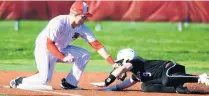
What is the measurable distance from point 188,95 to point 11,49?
9944 millimetres

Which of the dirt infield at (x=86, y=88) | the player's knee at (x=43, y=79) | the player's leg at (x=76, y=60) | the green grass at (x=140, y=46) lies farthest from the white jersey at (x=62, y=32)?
the green grass at (x=140, y=46)

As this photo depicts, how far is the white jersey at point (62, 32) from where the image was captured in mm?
10812

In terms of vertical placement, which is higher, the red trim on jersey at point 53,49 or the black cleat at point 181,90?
the red trim on jersey at point 53,49

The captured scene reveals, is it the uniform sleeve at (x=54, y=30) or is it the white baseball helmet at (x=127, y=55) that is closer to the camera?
the uniform sleeve at (x=54, y=30)

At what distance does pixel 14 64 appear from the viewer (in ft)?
53.5

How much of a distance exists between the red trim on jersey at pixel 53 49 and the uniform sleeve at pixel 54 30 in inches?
2.4

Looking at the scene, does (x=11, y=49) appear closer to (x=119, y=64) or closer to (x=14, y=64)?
(x=14, y=64)

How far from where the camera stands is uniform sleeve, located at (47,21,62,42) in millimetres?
10758

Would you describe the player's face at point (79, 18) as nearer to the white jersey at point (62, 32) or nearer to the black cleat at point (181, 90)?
the white jersey at point (62, 32)

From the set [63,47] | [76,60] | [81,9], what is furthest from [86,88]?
[81,9]

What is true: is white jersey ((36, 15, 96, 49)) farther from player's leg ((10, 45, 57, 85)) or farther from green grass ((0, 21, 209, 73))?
green grass ((0, 21, 209, 73))

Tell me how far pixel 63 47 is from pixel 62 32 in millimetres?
345

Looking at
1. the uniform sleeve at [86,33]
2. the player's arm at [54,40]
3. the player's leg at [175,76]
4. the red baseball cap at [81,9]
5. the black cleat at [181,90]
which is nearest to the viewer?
the player's arm at [54,40]

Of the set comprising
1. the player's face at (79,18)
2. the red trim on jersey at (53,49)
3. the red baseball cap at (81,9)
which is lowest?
the red trim on jersey at (53,49)
